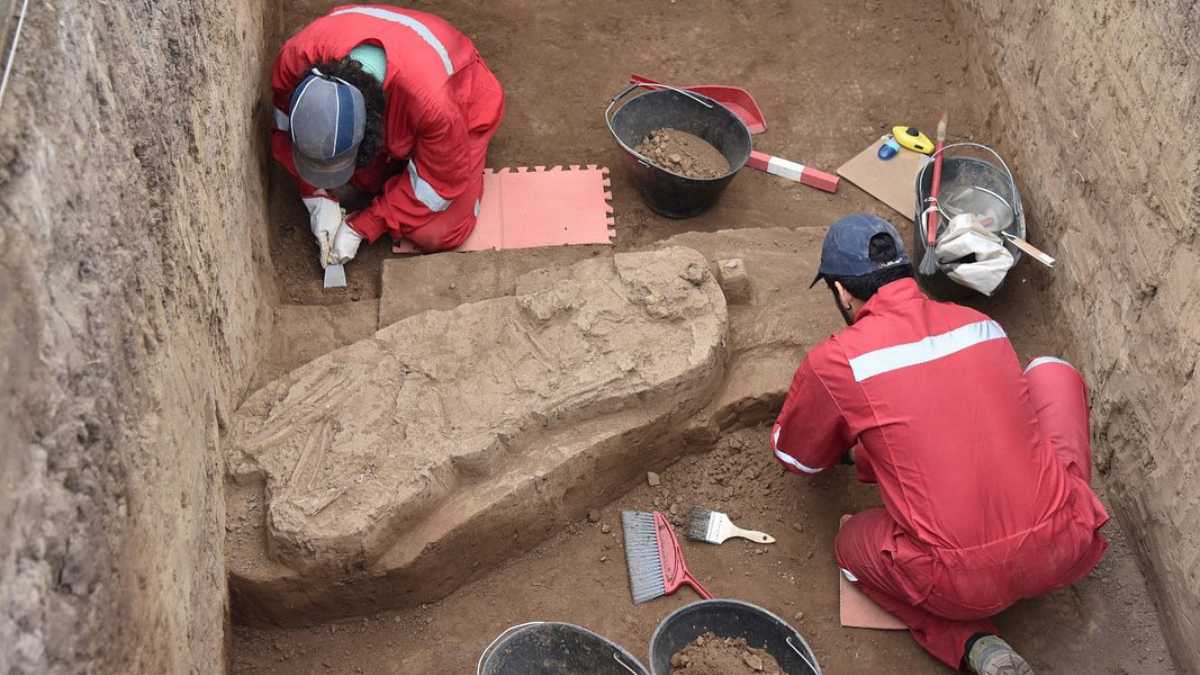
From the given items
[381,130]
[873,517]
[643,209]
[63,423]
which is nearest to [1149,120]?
[873,517]

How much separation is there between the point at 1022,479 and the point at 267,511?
225cm

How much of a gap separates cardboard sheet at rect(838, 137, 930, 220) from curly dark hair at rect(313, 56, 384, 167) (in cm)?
219

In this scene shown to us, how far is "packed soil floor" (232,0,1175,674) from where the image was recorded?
3.28 meters

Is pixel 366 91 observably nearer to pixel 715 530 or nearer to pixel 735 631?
pixel 715 530

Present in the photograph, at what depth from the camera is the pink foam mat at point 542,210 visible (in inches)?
179

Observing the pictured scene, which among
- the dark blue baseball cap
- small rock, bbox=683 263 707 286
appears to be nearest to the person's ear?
the dark blue baseball cap

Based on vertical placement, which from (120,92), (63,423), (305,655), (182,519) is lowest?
(305,655)

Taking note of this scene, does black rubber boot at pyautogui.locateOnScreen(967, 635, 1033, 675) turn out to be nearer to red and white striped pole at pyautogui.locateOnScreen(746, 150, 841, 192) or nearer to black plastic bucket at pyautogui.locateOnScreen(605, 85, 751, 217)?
black plastic bucket at pyautogui.locateOnScreen(605, 85, 751, 217)

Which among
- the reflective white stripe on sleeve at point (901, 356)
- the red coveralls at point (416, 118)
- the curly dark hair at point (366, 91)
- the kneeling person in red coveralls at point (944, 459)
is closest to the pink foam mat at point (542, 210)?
the red coveralls at point (416, 118)

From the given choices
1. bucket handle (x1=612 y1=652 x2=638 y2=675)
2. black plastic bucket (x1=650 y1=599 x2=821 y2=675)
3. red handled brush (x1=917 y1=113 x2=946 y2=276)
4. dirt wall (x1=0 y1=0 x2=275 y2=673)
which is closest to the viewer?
dirt wall (x1=0 y1=0 x2=275 y2=673)

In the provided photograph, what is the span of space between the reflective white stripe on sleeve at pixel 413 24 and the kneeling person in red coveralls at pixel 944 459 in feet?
6.43

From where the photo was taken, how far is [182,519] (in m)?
2.59

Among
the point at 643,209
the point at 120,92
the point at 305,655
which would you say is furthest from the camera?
the point at 643,209

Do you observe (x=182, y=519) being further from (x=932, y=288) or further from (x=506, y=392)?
(x=932, y=288)
